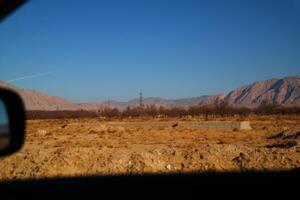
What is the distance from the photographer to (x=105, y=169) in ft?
54.0

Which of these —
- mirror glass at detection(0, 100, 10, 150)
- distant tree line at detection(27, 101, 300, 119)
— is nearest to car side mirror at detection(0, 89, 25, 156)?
mirror glass at detection(0, 100, 10, 150)

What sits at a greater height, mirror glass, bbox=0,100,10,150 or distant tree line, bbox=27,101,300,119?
distant tree line, bbox=27,101,300,119

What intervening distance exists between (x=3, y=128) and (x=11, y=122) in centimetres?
10

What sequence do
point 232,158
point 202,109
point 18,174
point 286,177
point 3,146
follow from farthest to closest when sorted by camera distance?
point 202,109 → point 232,158 → point 18,174 → point 286,177 → point 3,146

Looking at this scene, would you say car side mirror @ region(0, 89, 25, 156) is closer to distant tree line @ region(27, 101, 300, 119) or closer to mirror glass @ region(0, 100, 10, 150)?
mirror glass @ region(0, 100, 10, 150)

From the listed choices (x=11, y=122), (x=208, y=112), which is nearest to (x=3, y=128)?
(x=11, y=122)

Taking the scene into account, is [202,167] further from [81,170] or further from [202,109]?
[202,109]

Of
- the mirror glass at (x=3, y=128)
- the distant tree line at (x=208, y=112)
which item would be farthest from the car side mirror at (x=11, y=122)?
the distant tree line at (x=208, y=112)

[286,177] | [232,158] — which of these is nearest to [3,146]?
[286,177]

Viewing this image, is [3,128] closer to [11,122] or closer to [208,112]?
[11,122]

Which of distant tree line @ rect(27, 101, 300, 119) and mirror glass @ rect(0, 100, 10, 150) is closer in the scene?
mirror glass @ rect(0, 100, 10, 150)

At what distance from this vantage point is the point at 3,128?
350 cm

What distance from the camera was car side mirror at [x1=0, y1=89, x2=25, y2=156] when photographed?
11.3ft

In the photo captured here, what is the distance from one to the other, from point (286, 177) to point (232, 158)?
8.49 feet
